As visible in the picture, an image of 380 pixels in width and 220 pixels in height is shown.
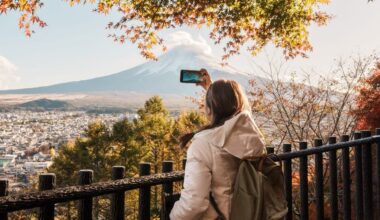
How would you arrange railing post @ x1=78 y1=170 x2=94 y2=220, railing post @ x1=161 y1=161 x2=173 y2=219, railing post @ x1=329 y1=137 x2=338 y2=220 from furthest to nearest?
railing post @ x1=329 y1=137 x2=338 y2=220 < railing post @ x1=161 y1=161 x2=173 y2=219 < railing post @ x1=78 y1=170 x2=94 y2=220

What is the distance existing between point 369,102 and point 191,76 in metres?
12.8

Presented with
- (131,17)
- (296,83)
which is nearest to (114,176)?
(131,17)

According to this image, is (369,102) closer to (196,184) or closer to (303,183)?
(303,183)

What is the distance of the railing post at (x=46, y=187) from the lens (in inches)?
72.4

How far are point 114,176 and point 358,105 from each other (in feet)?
44.0

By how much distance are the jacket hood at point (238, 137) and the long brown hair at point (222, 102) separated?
7 cm

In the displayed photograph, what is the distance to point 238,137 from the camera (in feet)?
7.47

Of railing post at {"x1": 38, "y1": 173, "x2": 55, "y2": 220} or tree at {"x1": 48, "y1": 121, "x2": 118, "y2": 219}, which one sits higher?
railing post at {"x1": 38, "y1": 173, "x2": 55, "y2": 220}

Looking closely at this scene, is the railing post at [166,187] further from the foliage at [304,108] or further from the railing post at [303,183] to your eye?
the foliage at [304,108]

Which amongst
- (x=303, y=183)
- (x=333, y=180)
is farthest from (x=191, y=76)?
(x=333, y=180)

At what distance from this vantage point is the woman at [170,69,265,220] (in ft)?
7.36

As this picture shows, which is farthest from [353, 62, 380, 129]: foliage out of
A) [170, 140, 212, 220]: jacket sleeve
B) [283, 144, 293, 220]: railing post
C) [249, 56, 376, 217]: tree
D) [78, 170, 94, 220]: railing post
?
[78, 170, 94, 220]: railing post

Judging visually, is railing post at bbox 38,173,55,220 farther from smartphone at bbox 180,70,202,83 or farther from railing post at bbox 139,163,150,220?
smartphone at bbox 180,70,202,83

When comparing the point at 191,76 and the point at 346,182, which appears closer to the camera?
the point at 191,76
